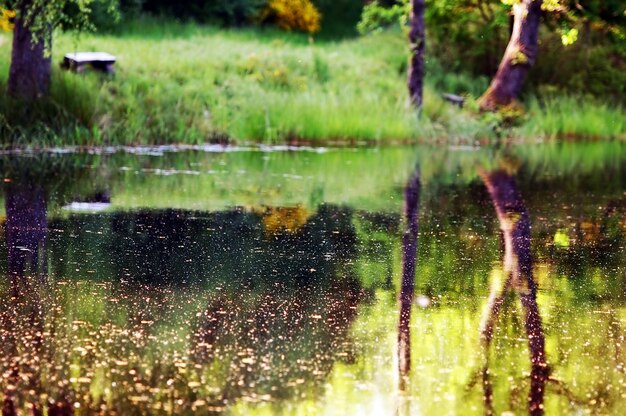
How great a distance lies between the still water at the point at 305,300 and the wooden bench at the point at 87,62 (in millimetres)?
9901

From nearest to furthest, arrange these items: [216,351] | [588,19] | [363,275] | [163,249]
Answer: [216,351] < [363,275] < [163,249] < [588,19]

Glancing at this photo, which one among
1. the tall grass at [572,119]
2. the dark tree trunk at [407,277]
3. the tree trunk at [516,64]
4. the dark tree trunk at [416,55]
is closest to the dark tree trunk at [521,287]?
the dark tree trunk at [407,277]

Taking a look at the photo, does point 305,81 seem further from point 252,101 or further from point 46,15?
point 46,15

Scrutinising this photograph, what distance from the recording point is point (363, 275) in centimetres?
850

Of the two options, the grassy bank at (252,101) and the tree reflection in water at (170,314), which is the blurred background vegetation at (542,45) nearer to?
the grassy bank at (252,101)

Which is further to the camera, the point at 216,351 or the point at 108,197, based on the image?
the point at 108,197

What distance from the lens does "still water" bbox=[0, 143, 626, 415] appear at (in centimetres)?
521

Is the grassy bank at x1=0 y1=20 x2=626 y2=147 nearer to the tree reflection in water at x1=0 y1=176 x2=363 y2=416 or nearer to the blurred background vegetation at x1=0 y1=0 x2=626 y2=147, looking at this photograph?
the blurred background vegetation at x1=0 y1=0 x2=626 y2=147

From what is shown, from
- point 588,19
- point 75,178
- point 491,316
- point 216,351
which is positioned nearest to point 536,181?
point 75,178

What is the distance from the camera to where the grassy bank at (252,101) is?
2139cm

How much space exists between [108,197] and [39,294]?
6149mm

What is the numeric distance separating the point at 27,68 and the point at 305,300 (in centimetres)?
1435

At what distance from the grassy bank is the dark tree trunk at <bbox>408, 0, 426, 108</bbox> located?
392 millimetres

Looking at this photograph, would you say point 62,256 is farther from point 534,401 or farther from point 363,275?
point 534,401
